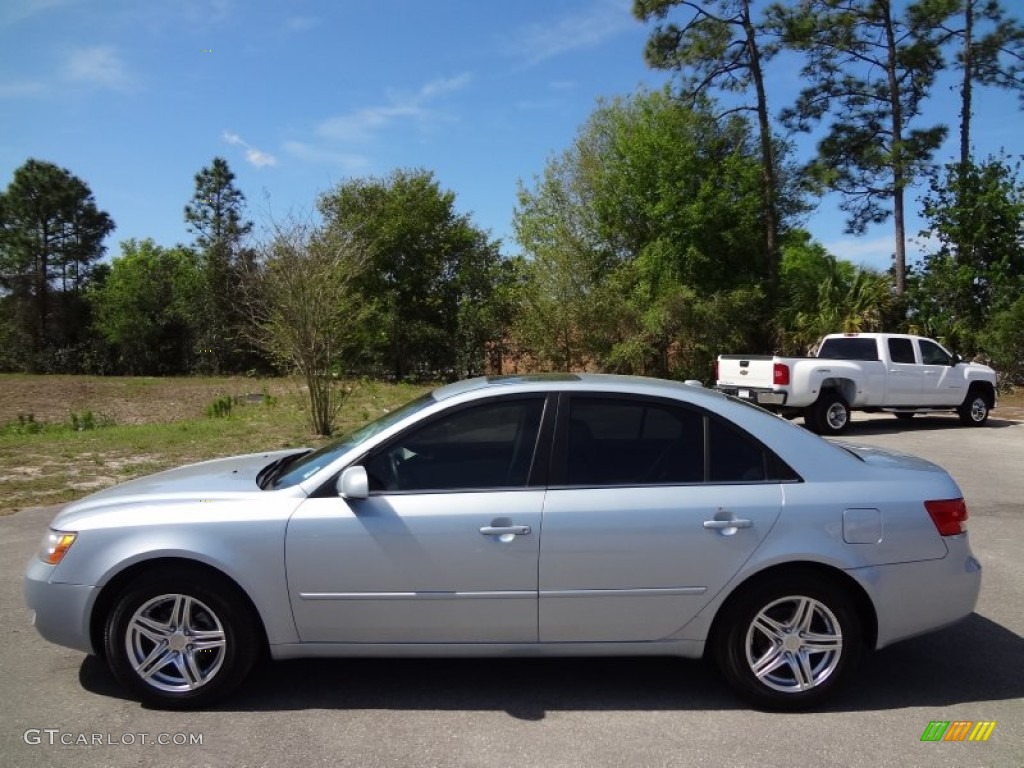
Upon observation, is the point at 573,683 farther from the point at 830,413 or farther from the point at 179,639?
the point at 830,413

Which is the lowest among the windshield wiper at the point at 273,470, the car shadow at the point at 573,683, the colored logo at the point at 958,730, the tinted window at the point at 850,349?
the colored logo at the point at 958,730

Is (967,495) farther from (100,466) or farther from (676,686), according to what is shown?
(100,466)

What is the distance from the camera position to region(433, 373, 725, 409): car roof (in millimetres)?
4070

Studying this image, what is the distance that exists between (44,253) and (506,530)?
177 ft

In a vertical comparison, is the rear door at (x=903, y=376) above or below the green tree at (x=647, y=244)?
below

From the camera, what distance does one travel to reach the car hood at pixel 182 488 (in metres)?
3.94

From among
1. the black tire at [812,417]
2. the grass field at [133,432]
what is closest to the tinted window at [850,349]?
the black tire at [812,417]

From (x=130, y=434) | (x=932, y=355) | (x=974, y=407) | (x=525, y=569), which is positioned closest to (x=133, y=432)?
(x=130, y=434)

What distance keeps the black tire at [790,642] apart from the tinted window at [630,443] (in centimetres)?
67

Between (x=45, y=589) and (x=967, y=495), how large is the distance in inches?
361

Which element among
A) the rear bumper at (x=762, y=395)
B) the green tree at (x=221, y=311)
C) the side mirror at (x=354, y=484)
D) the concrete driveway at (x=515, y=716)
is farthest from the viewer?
the green tree at (x=221, y=311)

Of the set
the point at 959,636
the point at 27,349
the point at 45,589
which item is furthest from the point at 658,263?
the point at 27,349

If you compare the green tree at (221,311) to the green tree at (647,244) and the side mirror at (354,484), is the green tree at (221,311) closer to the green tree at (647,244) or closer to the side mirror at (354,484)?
the green tree at (647,244)

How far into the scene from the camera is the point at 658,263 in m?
24.3
